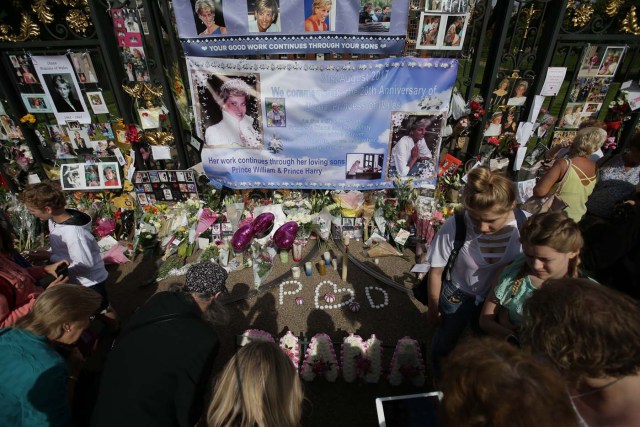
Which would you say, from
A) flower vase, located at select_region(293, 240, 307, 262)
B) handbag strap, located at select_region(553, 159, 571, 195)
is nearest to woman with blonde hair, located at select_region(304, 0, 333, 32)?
flower vase, located at select_region(293, 240, 307, 262)

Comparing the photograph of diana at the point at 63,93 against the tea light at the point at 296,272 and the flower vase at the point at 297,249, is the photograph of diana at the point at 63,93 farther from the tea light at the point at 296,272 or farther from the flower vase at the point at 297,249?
the tea light at the point at 296,272

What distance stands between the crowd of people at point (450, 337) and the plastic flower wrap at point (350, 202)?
7.70ft

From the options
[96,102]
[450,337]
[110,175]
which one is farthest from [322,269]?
[96,102]

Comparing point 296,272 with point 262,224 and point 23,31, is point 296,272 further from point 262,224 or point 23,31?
point 23,31

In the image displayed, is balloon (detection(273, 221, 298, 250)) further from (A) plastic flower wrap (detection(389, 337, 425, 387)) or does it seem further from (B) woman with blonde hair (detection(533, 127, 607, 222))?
(B) woman with blonde hair (detection(533, 127, 607, 222))

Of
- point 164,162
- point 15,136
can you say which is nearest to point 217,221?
point 164,162

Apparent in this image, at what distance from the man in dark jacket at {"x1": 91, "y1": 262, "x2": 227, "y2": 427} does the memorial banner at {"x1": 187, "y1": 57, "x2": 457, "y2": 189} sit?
3.05 meters

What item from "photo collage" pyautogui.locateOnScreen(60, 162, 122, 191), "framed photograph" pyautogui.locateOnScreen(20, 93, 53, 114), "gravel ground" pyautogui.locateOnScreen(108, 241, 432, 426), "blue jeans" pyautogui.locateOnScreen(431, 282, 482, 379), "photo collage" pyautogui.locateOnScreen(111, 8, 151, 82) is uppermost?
"photo collage" pyautogui.locateOnScreen(111, 8, 151, 82)

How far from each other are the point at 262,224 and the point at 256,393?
2931 millimetres

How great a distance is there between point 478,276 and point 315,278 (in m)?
2.31

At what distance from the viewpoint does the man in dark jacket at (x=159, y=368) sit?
1.75 m

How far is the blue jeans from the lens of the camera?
2539 mm

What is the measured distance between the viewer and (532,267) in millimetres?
1867

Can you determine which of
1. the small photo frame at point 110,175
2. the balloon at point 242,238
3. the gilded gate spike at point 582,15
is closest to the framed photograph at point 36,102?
the small photo frame at point 110,175
